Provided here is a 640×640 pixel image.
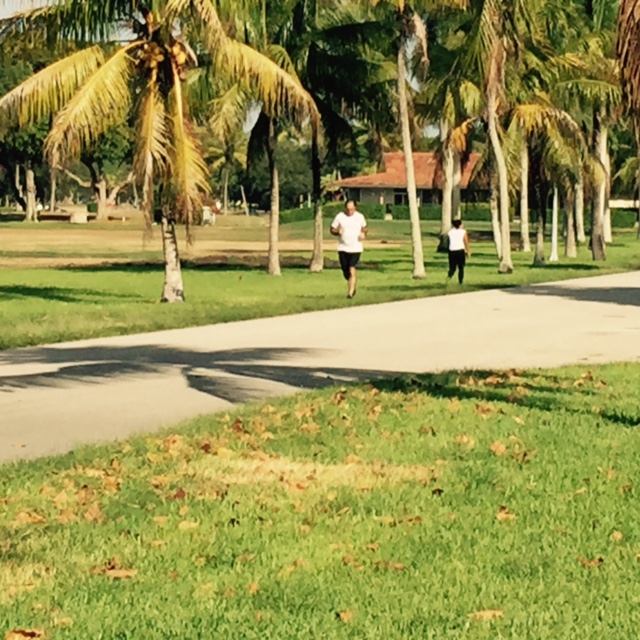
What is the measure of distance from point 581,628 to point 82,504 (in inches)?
132

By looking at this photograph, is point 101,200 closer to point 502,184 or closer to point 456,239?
point 502,184

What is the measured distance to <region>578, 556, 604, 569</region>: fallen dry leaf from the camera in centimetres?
673

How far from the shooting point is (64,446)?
34.4 ft

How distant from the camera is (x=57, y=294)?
29547 millimetres

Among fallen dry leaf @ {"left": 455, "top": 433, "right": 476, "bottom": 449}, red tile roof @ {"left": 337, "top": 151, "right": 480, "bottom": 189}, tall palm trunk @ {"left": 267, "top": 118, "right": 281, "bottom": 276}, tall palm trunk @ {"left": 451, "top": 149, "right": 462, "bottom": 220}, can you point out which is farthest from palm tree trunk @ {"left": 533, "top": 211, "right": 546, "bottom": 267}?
red tile roof @ {"left": 337, "top": 151, "right": 480, "bottom": 189}

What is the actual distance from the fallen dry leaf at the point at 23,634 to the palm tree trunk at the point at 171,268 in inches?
823

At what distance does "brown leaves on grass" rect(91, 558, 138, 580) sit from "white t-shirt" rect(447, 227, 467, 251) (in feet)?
83.3

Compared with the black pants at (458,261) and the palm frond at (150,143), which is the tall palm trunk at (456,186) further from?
the palm frond at (150,143)

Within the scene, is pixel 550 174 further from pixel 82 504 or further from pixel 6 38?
pixel 82 504

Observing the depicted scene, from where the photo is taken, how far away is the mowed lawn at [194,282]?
22453 millimetres

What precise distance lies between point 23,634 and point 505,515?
3.03 m

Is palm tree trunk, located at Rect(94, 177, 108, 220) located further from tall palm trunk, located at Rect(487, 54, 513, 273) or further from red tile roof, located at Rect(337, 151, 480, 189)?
tall palm trunk, located at Rect(487, 54, 513, 273)

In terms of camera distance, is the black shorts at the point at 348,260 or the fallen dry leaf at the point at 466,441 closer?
the fallen dry leaf at the point at 466,441

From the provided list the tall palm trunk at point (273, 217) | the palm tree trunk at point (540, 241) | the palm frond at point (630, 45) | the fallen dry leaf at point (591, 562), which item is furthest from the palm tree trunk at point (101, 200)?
the fallen dry leaf at point (591, 562)
